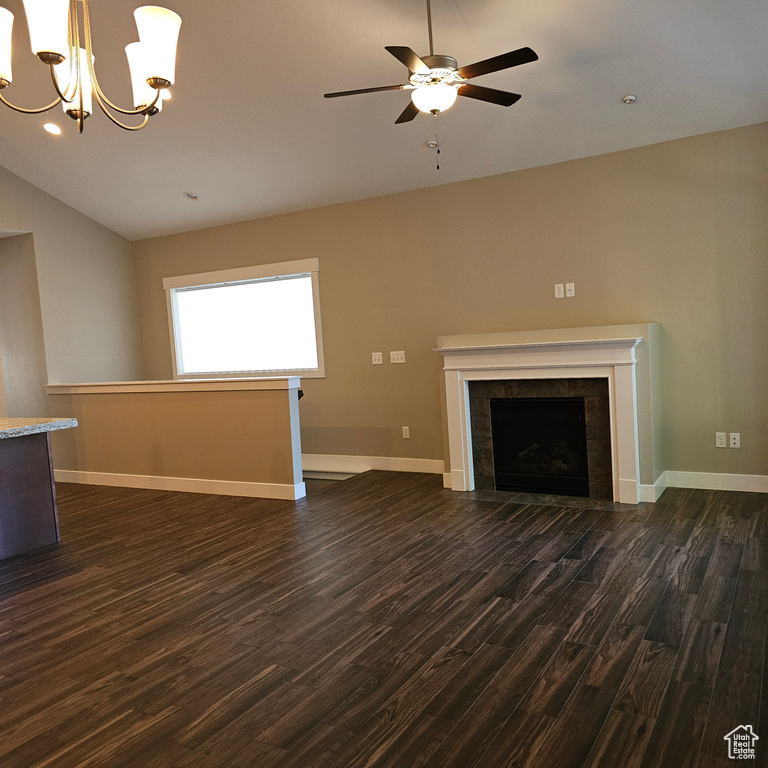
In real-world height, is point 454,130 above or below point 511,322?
above

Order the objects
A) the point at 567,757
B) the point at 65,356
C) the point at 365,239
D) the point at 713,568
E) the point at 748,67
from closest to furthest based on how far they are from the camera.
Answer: the point at 567,757 → the point at 713,568 → the point at 748,67 → the point at 365,239 → the point at 65,356

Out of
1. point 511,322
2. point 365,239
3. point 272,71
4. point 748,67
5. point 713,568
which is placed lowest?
point 713,568

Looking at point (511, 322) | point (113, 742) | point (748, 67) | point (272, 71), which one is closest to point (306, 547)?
point (113, 742)

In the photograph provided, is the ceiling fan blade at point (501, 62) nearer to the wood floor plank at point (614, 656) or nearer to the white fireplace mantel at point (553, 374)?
the white fireplace mantel at point (553, 374)

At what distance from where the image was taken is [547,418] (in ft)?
16.3

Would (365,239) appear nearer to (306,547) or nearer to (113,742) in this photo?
(306,547)

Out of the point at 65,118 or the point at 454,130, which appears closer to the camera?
the point at 454,130

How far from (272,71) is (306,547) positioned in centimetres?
318

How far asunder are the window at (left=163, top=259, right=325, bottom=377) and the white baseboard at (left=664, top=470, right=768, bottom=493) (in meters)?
3.36

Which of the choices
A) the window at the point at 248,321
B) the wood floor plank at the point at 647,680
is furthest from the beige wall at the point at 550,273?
the wood floor plank at the point at 647,680

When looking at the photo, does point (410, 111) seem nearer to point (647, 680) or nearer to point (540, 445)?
point (540, 445)

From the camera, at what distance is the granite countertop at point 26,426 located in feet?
12.7

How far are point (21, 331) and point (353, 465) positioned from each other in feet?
12.0

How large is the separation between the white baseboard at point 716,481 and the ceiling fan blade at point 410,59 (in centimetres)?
344
